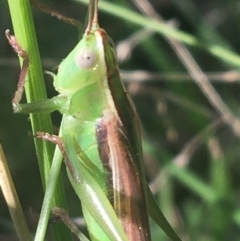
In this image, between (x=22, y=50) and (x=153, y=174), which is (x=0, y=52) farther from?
(x=22, y=50)

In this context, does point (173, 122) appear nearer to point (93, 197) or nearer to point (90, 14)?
point (93, 197)

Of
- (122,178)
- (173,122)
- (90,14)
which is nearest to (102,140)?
(122,178)

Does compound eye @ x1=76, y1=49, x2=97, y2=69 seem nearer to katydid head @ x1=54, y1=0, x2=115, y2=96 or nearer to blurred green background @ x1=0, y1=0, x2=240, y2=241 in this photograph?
katydid head @ x1=54, y1=0, x2=115, y2=96

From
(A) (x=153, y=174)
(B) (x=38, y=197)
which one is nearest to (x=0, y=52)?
(B) (x=38, y=197)

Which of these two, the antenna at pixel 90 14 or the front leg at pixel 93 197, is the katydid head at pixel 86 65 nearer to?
the antenna at pixel 90 14

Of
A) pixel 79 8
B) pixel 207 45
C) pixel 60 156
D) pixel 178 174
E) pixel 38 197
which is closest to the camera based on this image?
pixel 60 156

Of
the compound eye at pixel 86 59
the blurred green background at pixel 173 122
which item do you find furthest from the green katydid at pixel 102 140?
the blurred green background at pixel 173 122

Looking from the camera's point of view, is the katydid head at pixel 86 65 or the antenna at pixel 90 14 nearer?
the antenna at pixel 90 14

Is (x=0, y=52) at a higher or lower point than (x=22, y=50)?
higher

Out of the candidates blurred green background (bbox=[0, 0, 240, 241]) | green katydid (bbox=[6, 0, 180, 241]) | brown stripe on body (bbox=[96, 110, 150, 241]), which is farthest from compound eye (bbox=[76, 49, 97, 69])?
blurred green background (bbox=[0, 0, 240, 241])
